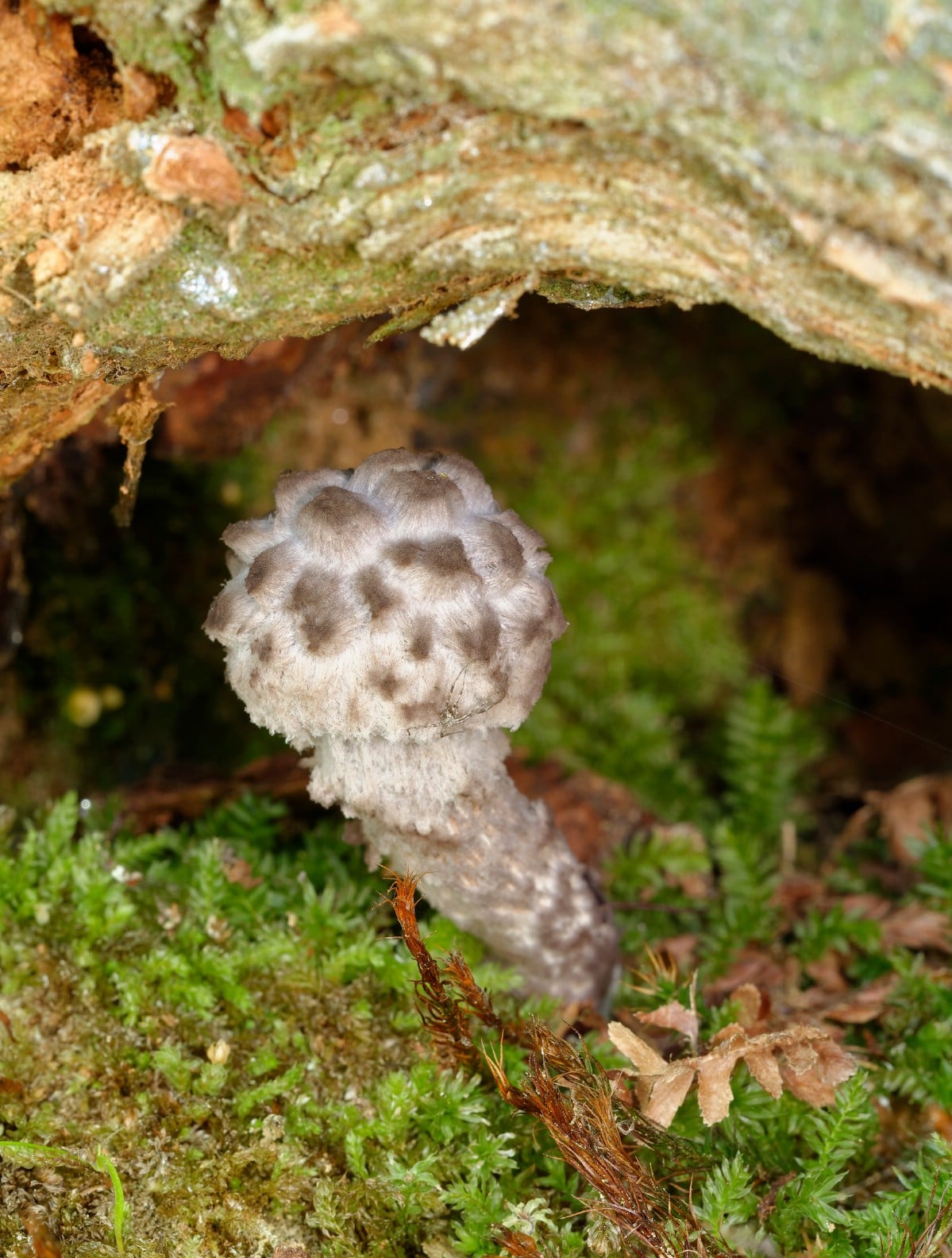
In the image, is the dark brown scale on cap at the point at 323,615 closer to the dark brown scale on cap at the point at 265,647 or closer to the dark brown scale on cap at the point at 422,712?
the dark brown scale on cap at the point at 265,647

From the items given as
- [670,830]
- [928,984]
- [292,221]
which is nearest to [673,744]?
[670,830]

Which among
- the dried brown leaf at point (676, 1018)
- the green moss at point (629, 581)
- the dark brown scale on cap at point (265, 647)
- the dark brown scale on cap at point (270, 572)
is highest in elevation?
the dark brown scale on cap at point (270, 572)

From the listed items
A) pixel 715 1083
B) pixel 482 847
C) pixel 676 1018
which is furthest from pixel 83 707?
pixel 715 1083

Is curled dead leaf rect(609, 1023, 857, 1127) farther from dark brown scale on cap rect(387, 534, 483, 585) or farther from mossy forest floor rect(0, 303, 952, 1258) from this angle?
dark brown scale on cap rect(387, 534, 483, 585)

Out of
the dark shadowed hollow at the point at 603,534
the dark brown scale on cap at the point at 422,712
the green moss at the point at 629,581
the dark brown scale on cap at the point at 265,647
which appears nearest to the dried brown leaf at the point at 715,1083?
the dark brown scale on cap at the point at 422,712

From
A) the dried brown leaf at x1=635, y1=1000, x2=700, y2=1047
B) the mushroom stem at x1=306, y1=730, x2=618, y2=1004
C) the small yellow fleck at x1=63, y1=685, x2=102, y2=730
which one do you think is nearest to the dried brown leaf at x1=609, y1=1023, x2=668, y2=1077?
the dried brown leaf at x1=635, y1=1000, x2=700, y2=1047
